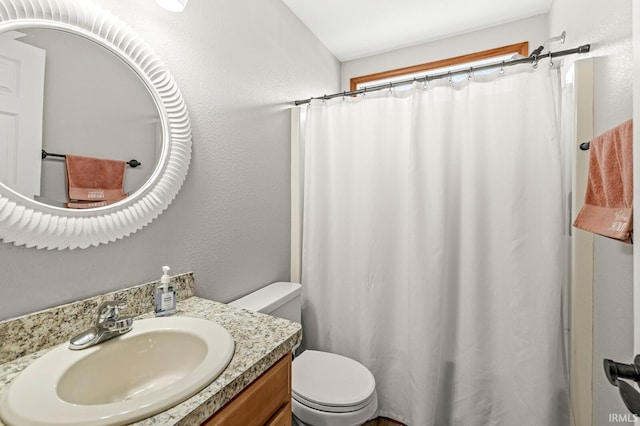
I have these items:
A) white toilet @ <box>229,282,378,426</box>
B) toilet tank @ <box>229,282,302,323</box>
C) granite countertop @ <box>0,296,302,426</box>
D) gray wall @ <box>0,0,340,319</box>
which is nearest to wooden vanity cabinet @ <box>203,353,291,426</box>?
granite countertop @ <box>0,296,302,426</box>

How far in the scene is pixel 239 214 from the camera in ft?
4.99

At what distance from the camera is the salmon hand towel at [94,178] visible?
90cm

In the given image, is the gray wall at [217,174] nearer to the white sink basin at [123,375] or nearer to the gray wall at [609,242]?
the white sink basin at [123,375]

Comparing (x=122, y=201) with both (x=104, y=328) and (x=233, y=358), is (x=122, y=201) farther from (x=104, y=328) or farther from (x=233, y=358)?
(x=233, y=358)

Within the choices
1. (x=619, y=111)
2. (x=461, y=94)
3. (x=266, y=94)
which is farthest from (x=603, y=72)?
(x=266, y=94)

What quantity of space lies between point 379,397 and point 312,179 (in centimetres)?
139

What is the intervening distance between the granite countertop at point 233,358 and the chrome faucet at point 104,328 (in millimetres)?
107

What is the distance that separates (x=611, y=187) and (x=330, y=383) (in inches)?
50.5

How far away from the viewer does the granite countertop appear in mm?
574

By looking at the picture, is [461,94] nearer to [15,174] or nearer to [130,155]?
[130,155]

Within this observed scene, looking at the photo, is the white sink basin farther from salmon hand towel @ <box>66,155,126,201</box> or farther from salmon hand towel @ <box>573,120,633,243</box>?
salmon hand towel @ <box>573,120,633,243</box>

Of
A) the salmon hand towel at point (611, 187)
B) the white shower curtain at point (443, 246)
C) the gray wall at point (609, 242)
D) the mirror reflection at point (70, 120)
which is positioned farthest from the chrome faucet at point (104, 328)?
the gray wall at point (609, 242)

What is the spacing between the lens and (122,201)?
3.29 feet

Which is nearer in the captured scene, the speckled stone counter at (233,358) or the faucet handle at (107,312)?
the speckled stone counter at (233,358)
